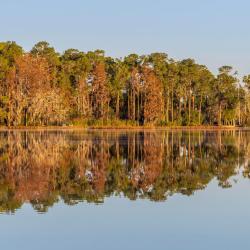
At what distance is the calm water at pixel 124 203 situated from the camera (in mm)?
13445

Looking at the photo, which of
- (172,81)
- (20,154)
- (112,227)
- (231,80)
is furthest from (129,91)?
(112,227)

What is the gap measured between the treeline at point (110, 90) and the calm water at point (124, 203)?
56386 mm

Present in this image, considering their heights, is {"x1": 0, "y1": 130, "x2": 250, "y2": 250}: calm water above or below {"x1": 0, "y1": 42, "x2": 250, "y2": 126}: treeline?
below

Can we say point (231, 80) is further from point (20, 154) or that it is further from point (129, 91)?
point (20, 154)

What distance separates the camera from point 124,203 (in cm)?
1800

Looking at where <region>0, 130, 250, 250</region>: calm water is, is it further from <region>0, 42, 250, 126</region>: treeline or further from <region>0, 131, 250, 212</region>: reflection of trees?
<region>0, 42, 250, 126</region>: treeline

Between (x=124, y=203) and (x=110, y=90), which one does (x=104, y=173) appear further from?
(x=110, y=90)

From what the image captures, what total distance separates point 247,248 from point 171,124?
88.1 meters

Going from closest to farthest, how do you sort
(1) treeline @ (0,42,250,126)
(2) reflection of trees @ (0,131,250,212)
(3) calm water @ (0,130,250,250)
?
1. (3) calm water @ (0,130,250,250)
2. (2) reflection of trees @ (0,131,250,212)
3. (1) treeline @ (0,42,250,126)

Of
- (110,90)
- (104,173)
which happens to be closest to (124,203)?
(104,173)

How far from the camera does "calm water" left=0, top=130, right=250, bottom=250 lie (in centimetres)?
1345

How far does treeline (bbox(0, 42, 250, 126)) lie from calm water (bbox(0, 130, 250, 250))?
56.4 metres

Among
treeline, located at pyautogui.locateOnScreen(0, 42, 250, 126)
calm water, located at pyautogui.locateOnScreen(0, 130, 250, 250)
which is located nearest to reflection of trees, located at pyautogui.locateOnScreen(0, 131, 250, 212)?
calm water, located at pyautogui.locateOnScreen(0, 130, 250, 250)

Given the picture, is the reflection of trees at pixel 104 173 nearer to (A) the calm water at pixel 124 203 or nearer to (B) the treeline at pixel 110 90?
(A) the calm water at pixel 124 203
